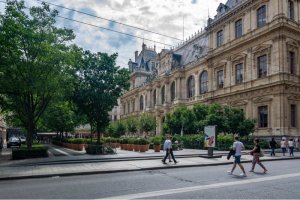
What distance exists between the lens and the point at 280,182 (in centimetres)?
1166

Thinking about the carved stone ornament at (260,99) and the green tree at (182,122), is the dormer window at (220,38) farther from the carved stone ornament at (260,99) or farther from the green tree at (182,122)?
the green tree at (182,122)

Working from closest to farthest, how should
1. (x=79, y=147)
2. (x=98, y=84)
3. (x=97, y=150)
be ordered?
(x=97, y=150)
(x=98, y=84)
(x=79, y=147)

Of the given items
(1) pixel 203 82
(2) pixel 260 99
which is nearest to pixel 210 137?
(2) pixel 260 99

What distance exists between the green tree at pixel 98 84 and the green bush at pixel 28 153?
19.4 ft

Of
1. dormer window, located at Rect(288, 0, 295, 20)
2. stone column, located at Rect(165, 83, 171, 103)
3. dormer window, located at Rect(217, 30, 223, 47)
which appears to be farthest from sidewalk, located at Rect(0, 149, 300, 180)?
stone column, located at Rect(165, 83, 171, 103)

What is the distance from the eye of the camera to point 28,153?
22.7 meters

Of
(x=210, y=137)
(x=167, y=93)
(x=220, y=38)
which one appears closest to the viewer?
(x=210, y=137)

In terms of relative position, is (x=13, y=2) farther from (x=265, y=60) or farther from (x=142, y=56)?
(x=142, y=56)

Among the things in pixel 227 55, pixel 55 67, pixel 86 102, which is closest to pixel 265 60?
pixel 227 55

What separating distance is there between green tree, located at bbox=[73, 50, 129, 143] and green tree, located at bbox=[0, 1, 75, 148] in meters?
3.53

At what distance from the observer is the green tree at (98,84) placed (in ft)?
89.5

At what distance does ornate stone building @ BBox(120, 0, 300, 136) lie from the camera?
34.4 metres

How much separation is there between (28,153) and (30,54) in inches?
291

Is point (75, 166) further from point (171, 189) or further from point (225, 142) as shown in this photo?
point (225, 142)
